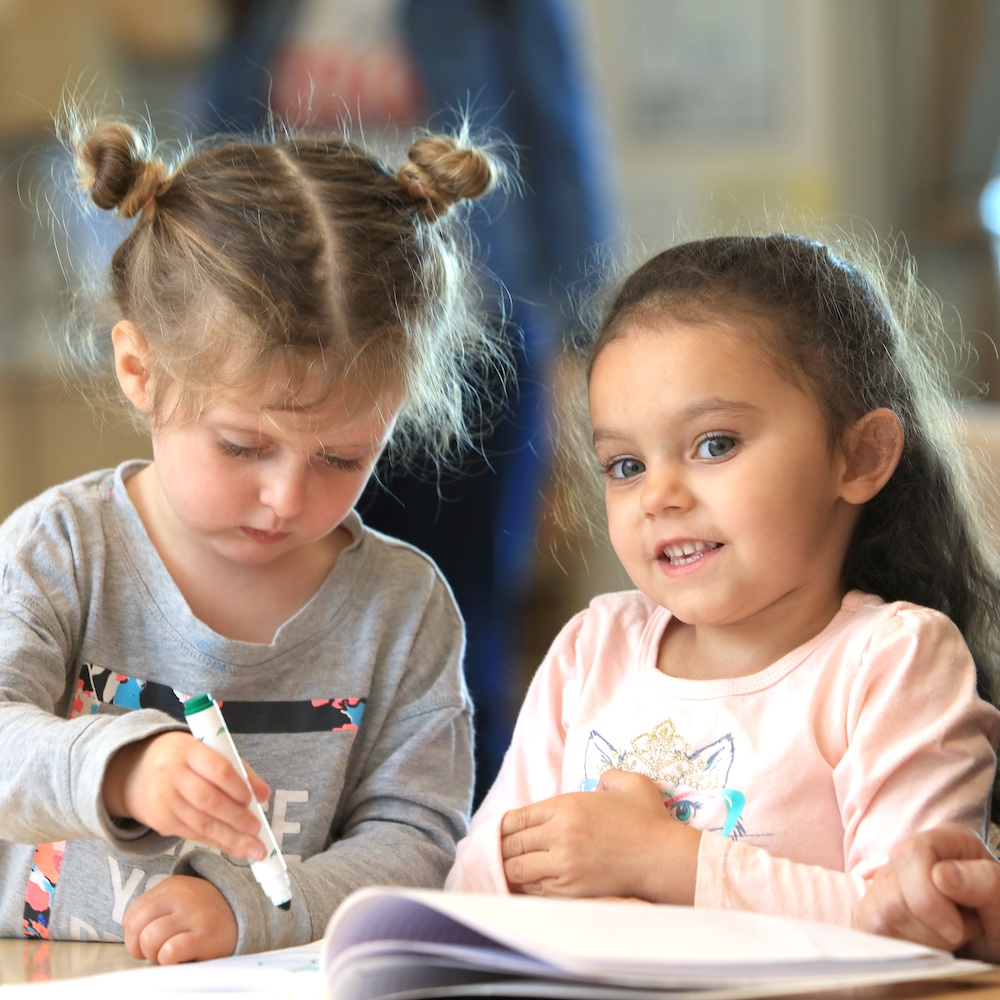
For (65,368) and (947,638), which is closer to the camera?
(947,638)

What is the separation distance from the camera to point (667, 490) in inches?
36.5

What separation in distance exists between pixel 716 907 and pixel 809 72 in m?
3.35

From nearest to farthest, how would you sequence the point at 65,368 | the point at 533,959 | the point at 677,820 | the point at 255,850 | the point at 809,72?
the point at 533,959, the point at 255,850, the point at 677,820, the point at 65,368, the point at 809,72

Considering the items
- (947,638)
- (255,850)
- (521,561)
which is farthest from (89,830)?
(521,561)

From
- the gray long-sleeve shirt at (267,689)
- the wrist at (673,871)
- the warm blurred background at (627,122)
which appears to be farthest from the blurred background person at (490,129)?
the wrist at (673,871)

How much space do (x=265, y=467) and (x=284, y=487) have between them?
1.1 inches

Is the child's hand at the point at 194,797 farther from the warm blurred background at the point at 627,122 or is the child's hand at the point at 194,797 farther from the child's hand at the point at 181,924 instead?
the warm blurred background at the point at 627,122

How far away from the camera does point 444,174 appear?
1.10 m

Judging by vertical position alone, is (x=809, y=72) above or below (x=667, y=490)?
above

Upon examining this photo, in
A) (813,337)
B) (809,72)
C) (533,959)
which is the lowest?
(533,959)

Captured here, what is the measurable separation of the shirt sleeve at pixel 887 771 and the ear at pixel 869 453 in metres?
0.11

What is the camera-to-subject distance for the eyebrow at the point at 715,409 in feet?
3.02

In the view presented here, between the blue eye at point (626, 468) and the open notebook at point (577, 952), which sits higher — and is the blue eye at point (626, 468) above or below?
above

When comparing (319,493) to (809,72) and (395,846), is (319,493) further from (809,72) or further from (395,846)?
(809,72)
